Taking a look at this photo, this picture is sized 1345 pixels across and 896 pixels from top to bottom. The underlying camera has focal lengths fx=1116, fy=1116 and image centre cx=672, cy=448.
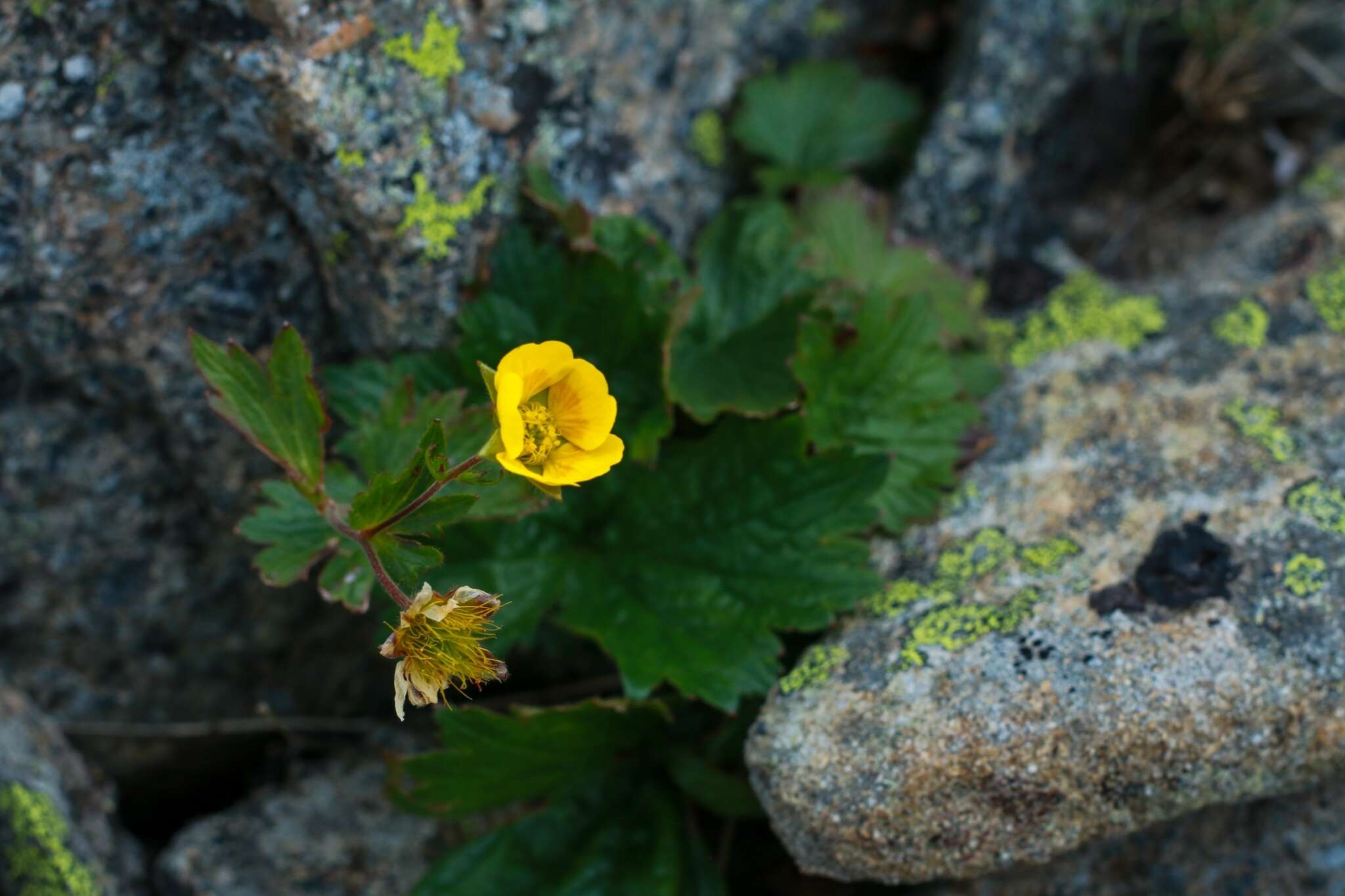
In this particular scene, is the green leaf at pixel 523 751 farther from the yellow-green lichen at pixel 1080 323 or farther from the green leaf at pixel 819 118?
the green leaf at pixel 819 118

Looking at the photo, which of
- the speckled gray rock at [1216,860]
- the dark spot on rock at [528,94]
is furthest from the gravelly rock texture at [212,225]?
the speckled gray rock at [1216,860]

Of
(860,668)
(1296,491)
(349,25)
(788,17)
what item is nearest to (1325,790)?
(1296,491)

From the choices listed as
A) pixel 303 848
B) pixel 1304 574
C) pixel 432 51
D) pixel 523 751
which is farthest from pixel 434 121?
pixel 1304 574

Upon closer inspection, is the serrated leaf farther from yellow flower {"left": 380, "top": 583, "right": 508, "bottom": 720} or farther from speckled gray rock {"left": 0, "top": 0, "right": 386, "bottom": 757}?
speckled gray rock {"left": 0, "top": 0, "right": 386, "bottom": 757}

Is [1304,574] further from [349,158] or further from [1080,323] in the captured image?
[349,158]

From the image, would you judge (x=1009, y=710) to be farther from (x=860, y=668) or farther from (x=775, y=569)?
(x=775, y=569)
